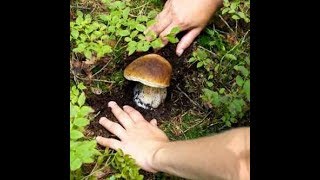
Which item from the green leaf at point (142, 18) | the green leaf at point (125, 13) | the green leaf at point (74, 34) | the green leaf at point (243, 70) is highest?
the green leaf at point (125, 13)

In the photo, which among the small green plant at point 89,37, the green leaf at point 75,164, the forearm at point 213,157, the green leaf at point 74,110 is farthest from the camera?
the small green plant at point 89,37

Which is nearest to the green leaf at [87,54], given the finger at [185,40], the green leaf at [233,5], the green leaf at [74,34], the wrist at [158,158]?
the green leaf at [74,34]

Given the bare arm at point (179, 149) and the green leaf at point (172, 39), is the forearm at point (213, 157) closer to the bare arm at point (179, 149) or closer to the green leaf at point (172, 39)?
the bare arm at point (179, 149)

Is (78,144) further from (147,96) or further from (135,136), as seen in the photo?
(147,96)

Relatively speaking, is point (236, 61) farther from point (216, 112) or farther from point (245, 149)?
point (245, 149)

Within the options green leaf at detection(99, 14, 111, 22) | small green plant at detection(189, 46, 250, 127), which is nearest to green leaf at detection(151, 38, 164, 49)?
small green plant at detection(189, 46, 250, 127)

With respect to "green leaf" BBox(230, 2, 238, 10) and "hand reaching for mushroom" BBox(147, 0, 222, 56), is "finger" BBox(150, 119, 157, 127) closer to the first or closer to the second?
"hand reaching for mushroom" BBox(147, 0, 222, 56)

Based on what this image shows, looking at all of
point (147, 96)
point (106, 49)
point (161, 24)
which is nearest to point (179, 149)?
point (147, 96)
